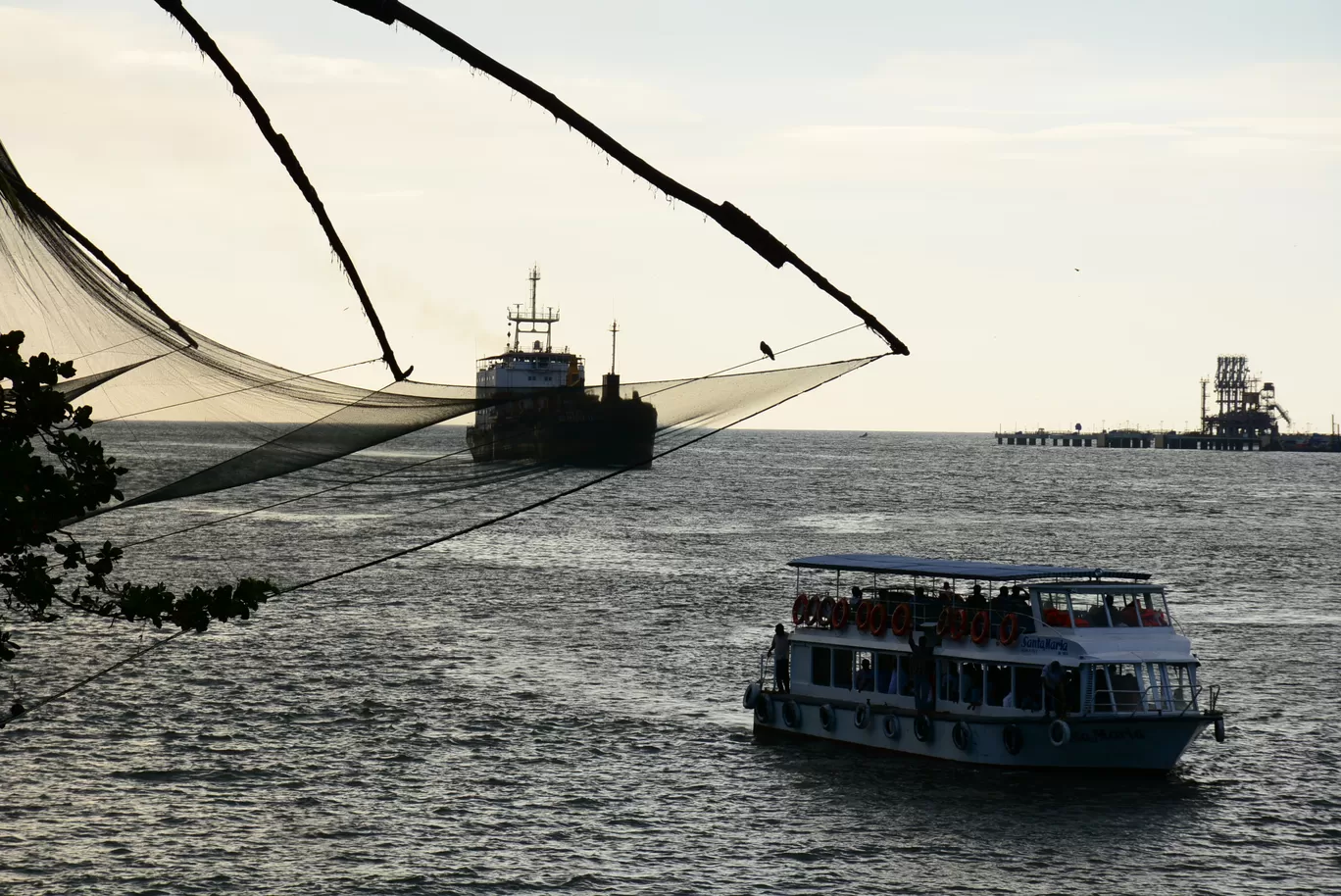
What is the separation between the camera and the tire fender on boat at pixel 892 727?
105 feet

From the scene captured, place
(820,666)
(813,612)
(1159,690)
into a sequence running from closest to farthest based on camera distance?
(1159,690) < (813,612) < (820,666)

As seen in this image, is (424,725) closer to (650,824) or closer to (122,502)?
(650,824)

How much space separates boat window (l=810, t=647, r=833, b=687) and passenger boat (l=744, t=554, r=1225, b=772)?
1.05 ft

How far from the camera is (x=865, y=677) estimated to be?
3403 cm

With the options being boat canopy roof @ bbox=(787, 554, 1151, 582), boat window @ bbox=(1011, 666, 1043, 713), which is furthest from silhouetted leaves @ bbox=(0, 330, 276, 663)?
boat window @ bbox=(1011, 666, 1043, 713)

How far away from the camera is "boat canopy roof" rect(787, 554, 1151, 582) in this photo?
30.5 m

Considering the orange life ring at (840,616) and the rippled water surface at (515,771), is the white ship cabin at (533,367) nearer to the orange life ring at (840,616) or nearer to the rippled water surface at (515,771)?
the rippled water surface at (515,771)

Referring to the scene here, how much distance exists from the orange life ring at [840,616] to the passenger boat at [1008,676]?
0.10 ft

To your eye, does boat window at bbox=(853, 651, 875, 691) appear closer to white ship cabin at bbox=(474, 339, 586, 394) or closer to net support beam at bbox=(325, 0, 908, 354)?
net support beam at bbox=(325, 0, 908, 354)

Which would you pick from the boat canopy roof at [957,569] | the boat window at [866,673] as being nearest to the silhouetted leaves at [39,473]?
the boat canopy roof at [957,569]

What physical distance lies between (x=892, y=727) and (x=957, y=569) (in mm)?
3693

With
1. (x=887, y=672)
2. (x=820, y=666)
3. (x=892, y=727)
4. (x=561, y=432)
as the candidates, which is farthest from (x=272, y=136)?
(x=820, y=666)

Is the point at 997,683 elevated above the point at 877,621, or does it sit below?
below

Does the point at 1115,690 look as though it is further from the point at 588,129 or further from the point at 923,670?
the point at 588,129
